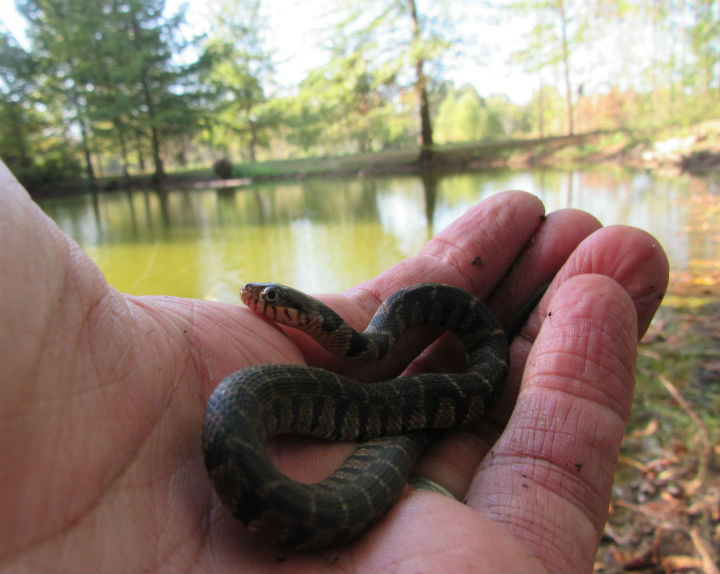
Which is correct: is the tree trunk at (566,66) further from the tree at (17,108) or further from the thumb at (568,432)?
the thumb at (568,432)

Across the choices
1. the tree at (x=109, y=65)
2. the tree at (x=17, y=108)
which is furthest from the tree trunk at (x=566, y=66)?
the tree at (x=17, y=108)

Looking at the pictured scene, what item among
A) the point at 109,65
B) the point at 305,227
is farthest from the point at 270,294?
the point at 109,65

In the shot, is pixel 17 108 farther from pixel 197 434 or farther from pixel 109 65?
pixel 197 434

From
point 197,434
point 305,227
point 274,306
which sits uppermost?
point 305,227

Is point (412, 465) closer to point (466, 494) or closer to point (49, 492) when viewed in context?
point (466, 494)

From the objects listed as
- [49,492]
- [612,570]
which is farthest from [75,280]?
[612,570]

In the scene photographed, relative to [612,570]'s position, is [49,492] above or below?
above

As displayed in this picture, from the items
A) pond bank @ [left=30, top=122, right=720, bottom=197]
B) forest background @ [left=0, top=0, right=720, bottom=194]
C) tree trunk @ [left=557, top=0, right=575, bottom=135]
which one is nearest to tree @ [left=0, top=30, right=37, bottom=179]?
forest background @ [left=0, top=0, right=720, bottom=194]
